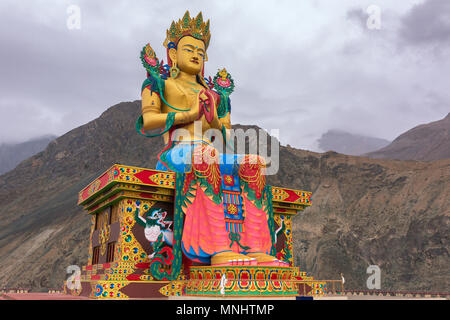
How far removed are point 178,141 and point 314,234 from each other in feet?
69.1

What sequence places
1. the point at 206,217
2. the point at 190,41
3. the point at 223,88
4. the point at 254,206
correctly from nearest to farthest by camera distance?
the point at 206,217
the point at 254,206
the point at 190,41
the point at 223,88

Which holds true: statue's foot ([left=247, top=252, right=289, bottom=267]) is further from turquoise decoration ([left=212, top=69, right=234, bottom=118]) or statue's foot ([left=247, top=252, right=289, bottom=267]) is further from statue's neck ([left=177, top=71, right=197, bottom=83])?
statue's neck ([left=177, top=71, right=197, bottom=83])

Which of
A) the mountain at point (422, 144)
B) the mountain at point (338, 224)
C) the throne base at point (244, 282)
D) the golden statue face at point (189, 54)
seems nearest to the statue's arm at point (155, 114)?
the golden statue face at point (189, 54)

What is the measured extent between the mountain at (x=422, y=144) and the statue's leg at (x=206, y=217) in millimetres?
54335

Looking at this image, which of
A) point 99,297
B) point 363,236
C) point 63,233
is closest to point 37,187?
point 63,233

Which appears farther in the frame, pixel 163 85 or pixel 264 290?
pixel 163 85

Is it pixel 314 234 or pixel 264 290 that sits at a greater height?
pixel 314 234

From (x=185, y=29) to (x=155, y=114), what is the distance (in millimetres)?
2430

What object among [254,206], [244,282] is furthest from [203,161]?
[244,282]

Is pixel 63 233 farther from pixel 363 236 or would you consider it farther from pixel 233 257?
pixel 233 257

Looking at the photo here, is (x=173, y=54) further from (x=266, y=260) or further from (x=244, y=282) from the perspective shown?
(x=244, y=282)

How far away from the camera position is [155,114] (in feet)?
29.1

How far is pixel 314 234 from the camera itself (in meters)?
27.8

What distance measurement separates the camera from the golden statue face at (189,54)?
31.4ft
